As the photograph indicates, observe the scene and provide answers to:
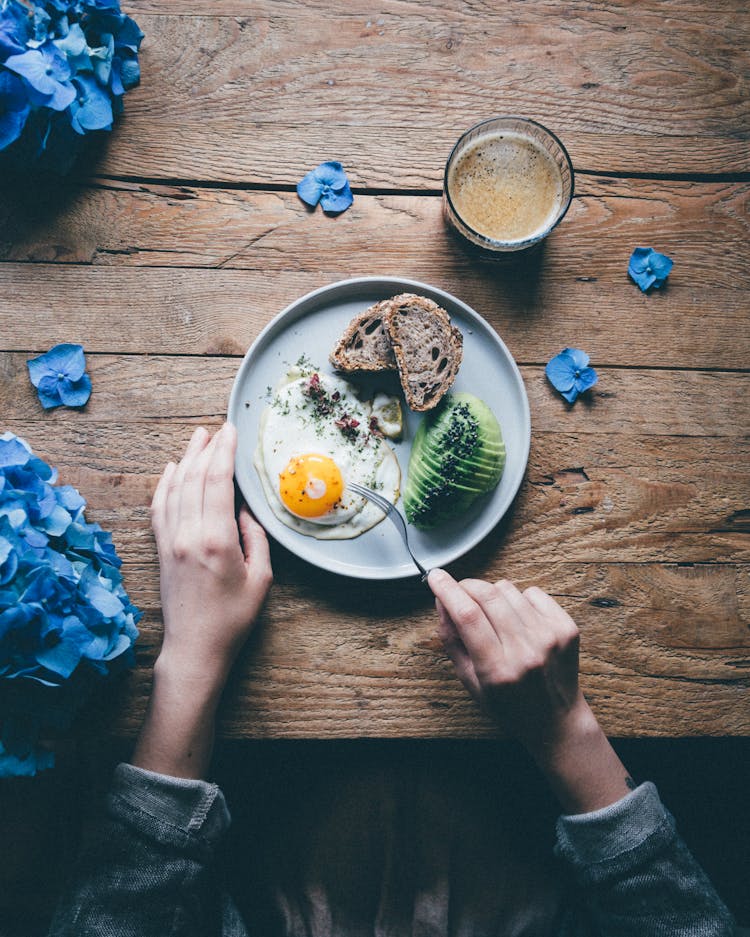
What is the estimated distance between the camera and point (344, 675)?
129cm

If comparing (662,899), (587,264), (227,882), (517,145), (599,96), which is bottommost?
(227,882)

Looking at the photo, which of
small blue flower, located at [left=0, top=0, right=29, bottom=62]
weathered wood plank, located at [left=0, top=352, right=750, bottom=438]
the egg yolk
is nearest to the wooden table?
weathered wood plank, located at [left=0, top=352, right=750, bottom=438]

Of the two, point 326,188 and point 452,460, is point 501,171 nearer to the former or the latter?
point 326,188

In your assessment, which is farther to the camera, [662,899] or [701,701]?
[701,701]

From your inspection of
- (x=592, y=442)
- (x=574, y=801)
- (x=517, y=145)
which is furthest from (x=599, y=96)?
(x=574, y=801)

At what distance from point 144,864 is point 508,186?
144cm

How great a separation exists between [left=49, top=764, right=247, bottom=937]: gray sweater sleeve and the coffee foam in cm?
121

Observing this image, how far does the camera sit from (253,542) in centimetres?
127

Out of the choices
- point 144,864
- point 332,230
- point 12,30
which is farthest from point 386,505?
point 12,30

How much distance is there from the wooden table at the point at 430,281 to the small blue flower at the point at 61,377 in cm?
3

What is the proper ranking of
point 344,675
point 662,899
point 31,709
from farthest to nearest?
point 344,675
point 662,899
point 31,709

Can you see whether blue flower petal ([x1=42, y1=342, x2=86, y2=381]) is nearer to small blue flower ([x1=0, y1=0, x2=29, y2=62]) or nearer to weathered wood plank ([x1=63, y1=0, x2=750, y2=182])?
weathered wood plank ([x1=63, y1=0, x2=750, y2=182])

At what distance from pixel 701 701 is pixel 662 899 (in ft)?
1.20

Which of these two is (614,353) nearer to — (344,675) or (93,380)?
(344,675)
